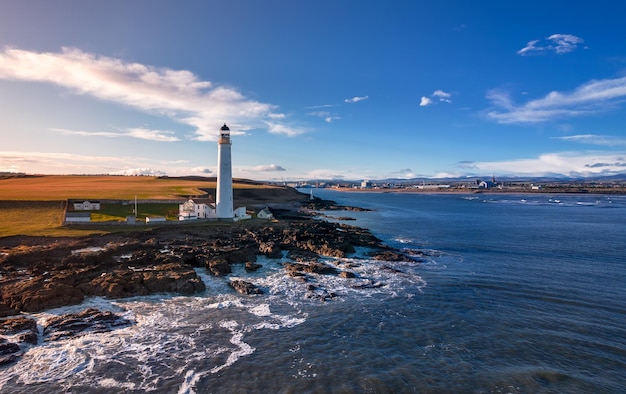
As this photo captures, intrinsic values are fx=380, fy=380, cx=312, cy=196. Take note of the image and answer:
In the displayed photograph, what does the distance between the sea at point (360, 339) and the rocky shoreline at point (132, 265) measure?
0.89 m

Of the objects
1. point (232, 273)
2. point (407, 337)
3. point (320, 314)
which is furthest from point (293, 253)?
point (407, 337)

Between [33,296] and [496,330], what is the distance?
871 inches

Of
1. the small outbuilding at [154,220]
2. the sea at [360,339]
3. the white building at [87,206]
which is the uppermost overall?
the white building at [87,206]

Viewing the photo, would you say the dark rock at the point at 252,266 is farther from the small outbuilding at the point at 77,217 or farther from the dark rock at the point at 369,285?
the small outbuilding at the point at 77,217

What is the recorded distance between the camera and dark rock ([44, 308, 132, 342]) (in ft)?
52.2

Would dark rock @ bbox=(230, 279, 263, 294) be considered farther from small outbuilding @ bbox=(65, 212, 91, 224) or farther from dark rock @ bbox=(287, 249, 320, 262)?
small outbuilding @ bbox=(65, 212, 91, 224)

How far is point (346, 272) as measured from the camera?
2634 cm

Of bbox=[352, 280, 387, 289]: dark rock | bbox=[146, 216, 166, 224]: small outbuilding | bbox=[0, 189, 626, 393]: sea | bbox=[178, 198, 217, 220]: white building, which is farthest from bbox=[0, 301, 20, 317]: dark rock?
bbox=[178, 198, 217, 220]: white building

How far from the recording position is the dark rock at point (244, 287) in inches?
870

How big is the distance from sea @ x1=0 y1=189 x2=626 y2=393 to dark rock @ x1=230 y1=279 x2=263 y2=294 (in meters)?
0.57

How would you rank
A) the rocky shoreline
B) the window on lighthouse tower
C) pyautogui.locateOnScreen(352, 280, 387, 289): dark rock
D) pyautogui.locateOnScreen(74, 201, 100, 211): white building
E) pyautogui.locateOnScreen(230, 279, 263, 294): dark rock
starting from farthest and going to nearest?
pyautogui.locateOnScreen(74, 201, 100, 211): white building
the window on lighthouse tower
pyautogui.locateOnScreen(352, 280, 387, 289): dark rock
pyautogui.locateOnScreen(230, 279, 263, 294): dark rock
the rocky shoreline

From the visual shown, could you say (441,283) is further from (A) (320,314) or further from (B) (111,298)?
(B) (111,298)

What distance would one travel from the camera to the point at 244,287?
2244 cm

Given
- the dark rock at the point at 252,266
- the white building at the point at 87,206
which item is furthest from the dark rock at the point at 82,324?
the white building at the point at 87,206
